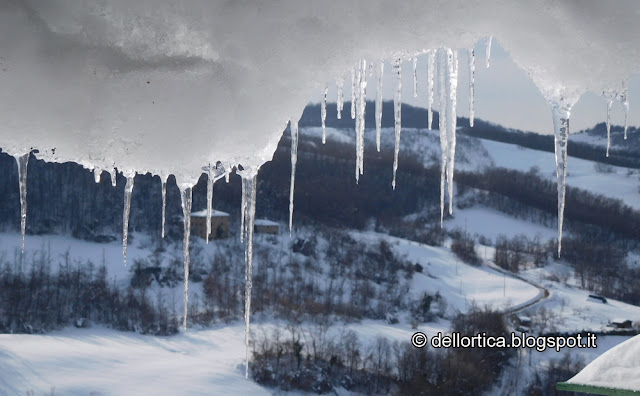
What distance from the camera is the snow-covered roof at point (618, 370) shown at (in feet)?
12.7

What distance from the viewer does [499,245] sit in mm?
34625

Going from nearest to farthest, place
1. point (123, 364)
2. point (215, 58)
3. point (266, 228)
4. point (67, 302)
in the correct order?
point (215, 58), point (123, 364), point (67, 302), point (266, 228)

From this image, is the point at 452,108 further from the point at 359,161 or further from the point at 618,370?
the point at 618,370

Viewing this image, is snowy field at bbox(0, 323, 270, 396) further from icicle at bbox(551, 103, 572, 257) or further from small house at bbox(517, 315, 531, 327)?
icicle at bbox(551, 103, 572, 257)

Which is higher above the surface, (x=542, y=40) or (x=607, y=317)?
(x=542, y=40)

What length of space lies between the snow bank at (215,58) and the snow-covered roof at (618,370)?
11.1ft

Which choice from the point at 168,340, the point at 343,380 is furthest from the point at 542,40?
the point at 168,340

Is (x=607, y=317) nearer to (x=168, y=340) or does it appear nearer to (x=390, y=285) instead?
(x=390, y=285)

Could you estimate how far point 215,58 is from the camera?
112cm

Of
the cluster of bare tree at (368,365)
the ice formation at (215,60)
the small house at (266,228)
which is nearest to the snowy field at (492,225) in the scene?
the small house at (266,228)

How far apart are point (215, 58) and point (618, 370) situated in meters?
4.00

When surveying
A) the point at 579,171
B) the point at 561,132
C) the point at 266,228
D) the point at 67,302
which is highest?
the point at 579,171

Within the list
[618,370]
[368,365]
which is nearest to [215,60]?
[618,370]

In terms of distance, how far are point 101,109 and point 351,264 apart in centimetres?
2497
